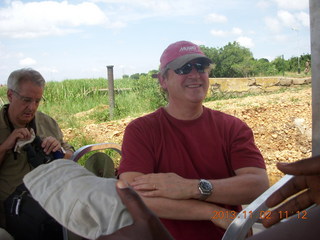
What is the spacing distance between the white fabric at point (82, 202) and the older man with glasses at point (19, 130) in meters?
1.64

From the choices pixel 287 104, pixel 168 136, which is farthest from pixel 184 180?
pixel 287 104

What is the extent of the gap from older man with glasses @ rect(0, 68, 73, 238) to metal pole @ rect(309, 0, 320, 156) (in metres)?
1.55

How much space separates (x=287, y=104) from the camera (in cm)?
718

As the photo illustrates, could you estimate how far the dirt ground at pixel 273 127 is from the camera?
5.64 meters

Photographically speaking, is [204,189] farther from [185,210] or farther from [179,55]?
[179,55]

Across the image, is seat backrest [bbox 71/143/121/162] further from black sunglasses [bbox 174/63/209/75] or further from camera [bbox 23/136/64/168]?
black sunglasses [bbox 174/63/209/75]

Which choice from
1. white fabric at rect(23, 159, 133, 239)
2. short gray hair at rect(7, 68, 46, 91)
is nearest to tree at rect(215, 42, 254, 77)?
short gray hair at rect(7, 68, 46, 91)

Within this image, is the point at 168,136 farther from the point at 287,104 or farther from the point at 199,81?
the point at 287,104

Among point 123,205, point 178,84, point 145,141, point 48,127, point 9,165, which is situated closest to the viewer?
point 123,205

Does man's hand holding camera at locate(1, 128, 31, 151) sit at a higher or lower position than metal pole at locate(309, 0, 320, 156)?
lower

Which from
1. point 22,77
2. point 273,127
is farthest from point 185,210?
point 273,127

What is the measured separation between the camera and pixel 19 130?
2195 millimetres

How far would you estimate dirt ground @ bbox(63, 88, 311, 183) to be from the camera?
5645 mm

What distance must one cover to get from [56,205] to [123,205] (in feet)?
0.40
